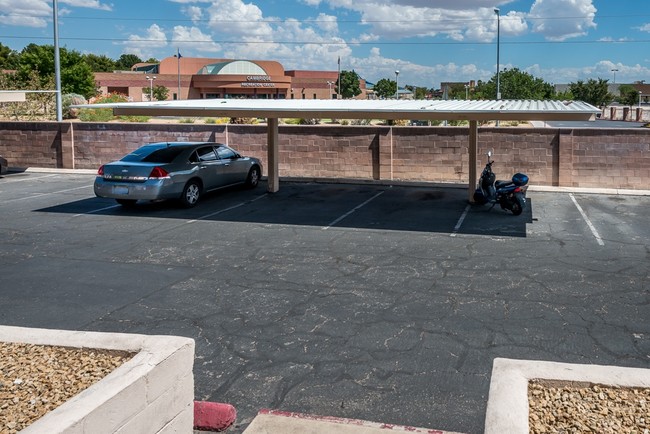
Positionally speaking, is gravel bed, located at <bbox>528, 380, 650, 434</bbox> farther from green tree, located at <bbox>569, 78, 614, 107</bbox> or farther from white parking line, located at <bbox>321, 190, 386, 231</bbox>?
green tree, located at <bbox>569, 78, 614, 107</bbox>

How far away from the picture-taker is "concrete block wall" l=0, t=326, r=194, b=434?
419 centimetres

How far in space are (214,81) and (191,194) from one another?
86976 millimetres

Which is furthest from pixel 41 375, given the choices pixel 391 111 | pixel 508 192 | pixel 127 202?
pixel 127 202

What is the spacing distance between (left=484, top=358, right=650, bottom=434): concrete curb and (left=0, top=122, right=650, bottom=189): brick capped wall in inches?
621

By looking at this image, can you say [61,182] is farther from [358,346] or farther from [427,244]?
[358,346]

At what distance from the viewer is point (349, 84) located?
12400cm

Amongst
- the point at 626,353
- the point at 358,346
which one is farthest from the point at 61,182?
the point at 626,353

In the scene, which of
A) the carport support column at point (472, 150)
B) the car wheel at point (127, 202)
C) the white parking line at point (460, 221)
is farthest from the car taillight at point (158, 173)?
the carport support column at point (472, 150)

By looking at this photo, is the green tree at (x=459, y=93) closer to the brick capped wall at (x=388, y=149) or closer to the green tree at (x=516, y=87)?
the green tree at (x=516, y=87)

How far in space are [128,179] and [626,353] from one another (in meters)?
11.6

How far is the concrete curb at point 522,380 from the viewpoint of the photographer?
425 cm

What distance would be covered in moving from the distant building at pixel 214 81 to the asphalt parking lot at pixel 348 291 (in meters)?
83.8

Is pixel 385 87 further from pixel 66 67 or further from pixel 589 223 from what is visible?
pixel 589 223

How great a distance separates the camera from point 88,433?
4.17 m
